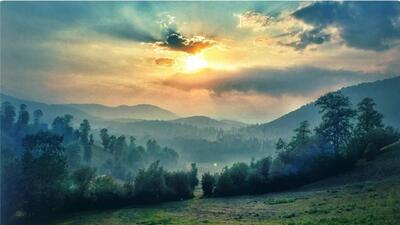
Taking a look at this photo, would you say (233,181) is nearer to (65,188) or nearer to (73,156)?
(65,188)

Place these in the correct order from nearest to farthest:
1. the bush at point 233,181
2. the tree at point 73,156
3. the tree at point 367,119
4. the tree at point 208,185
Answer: the bush at point 233,181
the tree at point 208,185
the tree at point 367,119
the tree at point 73,156

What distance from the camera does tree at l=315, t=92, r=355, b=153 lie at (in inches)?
4518

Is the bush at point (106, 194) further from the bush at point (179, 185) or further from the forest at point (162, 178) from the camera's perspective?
the bush at point (179, 185)

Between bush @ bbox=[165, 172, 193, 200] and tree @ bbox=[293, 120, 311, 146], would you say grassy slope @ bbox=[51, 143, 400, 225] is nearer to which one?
bush @ bbox=[165, 172, 193, 200]

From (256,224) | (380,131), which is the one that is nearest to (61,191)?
(256,224)

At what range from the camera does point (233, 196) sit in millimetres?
A: 95875

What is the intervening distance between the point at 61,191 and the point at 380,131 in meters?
79.7

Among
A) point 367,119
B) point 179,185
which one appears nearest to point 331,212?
point 179,185

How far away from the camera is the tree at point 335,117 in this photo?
114750mm

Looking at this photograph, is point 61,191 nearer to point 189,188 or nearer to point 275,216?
point 189,188

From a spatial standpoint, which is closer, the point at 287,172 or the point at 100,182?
the point at 100,182

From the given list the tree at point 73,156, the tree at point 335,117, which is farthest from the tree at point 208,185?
the tree at point 73,156

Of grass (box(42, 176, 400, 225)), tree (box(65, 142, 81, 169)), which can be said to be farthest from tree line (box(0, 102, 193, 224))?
tree (box(65, 142, 81, 169))

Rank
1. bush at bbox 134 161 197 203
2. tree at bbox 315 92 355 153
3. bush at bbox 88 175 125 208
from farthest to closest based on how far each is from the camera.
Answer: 1. tree at bbox 315 92 355 153
2. bush at bbox 134 161 197 203
3. bush at bbox 88 175 125 208
